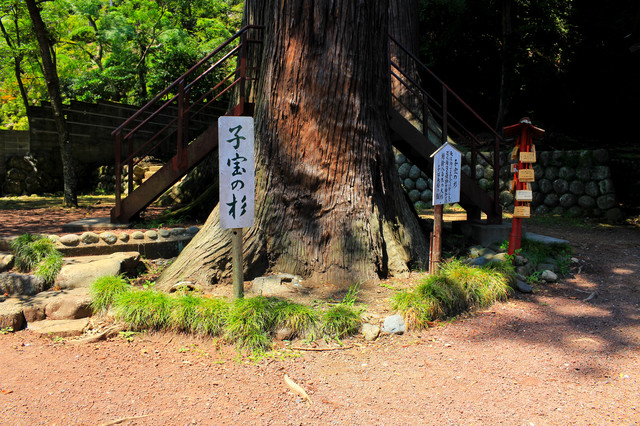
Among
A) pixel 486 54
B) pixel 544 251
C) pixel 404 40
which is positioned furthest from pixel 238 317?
pixel 486 54

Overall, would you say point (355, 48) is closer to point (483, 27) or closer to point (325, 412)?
point (325, 412)

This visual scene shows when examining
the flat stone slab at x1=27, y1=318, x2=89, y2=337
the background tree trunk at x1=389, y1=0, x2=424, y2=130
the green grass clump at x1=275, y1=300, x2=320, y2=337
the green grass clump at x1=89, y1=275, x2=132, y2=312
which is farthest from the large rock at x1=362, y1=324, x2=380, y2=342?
the background tree trunk at x1=389, y1=0, x2=424, y2=130

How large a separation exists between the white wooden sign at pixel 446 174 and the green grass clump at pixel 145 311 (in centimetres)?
298

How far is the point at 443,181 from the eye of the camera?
5.16 metres

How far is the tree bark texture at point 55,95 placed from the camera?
9586 millimetres

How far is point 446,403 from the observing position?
3.19 m

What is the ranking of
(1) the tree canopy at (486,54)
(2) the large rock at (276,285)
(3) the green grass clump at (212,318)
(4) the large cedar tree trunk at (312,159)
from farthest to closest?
(1) the tree canopy at (486,54)
(4) the large cedar tree trunk at (312,159)
(2) the large rock at (276,285)
(3) the green grass clump at (212,318)

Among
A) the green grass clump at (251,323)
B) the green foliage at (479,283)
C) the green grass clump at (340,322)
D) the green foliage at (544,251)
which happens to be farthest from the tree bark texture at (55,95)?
the green foliage at (544,251)

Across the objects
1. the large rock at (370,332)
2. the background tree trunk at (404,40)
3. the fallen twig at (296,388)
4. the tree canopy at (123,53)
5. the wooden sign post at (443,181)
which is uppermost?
the tree canopy at (123,53)

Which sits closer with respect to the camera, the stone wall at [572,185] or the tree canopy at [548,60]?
the stone wall at [572,185]

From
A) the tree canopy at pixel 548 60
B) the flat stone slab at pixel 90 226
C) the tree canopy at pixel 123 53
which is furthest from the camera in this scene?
the tree canopy at pixel 123 53

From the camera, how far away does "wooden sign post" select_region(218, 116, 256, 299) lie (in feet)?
13.7

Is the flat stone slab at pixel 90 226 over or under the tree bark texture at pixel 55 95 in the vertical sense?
under

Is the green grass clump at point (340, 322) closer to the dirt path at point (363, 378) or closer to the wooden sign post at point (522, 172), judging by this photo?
the dirt path at point (363, 378)
